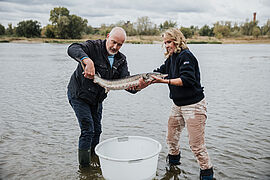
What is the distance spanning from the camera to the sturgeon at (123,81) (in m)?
4.50

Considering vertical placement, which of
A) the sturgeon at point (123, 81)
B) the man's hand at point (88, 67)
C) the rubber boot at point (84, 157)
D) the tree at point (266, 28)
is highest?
the tree at point (266, 28)

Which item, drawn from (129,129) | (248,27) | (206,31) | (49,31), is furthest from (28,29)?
(129,129)

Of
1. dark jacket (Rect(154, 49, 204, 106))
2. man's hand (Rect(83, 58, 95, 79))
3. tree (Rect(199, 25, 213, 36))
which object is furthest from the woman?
tree (Rect(199, 25, 213, 36))

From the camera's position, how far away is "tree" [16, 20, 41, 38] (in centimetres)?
9225

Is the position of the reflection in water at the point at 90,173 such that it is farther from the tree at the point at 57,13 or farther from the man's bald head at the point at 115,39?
the tree at the point at 57,13

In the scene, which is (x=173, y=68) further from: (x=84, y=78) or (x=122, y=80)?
(x=84, y=78)

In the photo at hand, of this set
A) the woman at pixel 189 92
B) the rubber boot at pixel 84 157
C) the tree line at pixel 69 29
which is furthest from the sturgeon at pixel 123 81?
the tree line at pixel 69 29

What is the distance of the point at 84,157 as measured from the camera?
488 centimetres

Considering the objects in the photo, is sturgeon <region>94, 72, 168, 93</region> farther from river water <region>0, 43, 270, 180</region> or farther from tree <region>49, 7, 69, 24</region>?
tree <region>49, 7, 69, 24</region>

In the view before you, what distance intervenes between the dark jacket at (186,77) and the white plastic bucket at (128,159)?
2.89 ft

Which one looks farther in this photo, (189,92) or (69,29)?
(69,29)

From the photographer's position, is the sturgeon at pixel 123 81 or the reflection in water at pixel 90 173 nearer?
the sturgeon at pixel 123 81

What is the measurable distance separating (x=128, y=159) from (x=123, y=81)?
57.1 inches

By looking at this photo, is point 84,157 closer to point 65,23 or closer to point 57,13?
point 65,23
